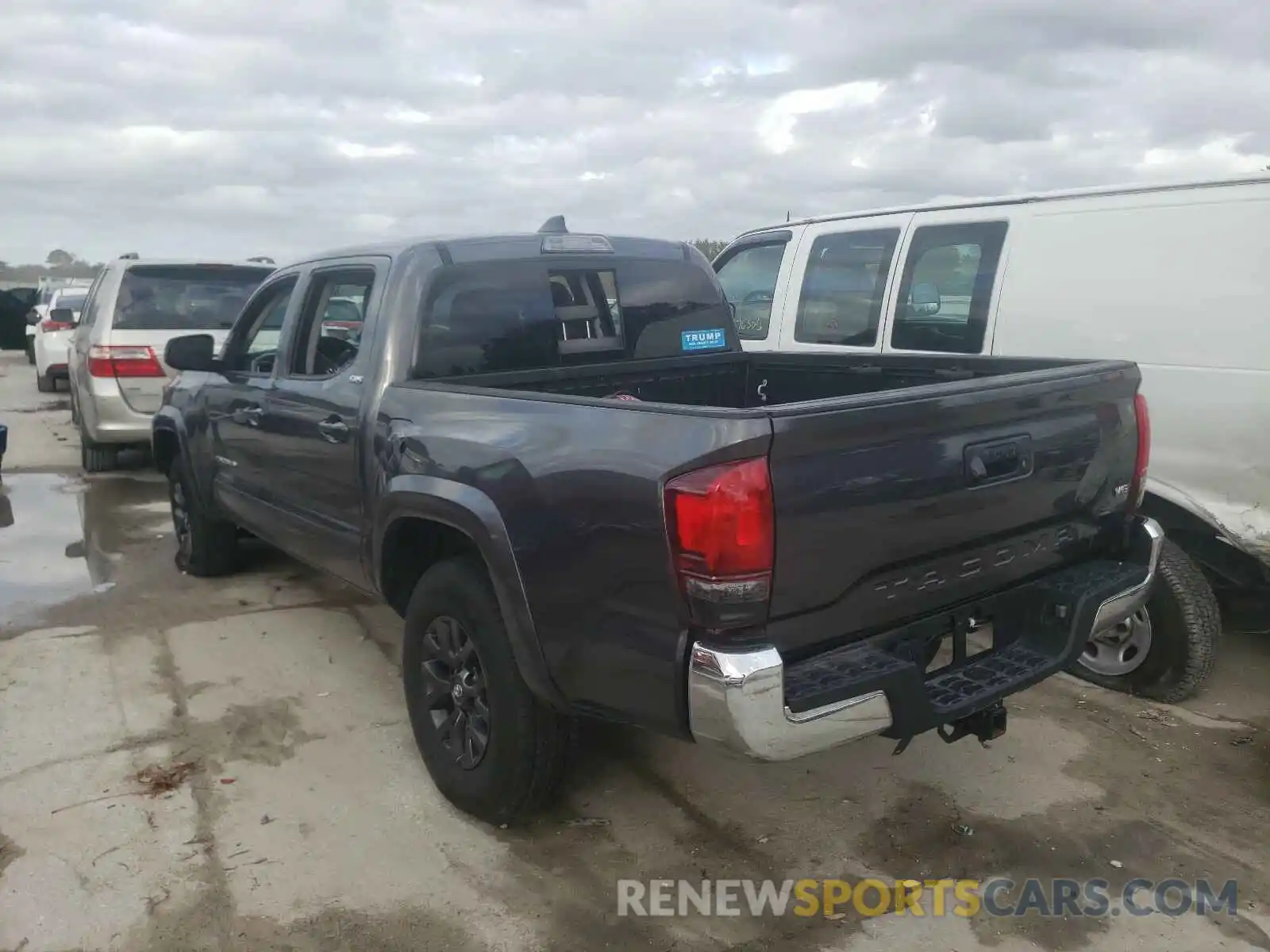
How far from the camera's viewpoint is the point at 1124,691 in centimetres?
450

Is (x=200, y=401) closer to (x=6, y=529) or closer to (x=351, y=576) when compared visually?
(x=351, y=576)

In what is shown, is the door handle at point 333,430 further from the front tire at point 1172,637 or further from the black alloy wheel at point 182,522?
the front tire at point 1172,637

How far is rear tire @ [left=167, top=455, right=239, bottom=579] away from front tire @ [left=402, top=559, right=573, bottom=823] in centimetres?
272

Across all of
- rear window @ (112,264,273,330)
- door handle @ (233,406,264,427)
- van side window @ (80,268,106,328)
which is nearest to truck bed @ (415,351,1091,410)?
door handle @ (233,406,264,427)

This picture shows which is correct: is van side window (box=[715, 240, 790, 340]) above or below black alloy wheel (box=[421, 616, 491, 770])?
above

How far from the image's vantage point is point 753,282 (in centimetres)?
664

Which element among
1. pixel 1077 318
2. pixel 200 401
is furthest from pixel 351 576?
pixel 1077 318

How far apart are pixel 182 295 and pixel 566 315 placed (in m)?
5.67

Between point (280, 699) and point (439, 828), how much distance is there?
4.45 ft

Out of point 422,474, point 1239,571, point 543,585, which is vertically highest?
point 422,474

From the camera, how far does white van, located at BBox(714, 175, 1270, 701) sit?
398 centimetres

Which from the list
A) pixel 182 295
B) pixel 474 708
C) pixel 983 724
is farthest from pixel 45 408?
pixel 983 724

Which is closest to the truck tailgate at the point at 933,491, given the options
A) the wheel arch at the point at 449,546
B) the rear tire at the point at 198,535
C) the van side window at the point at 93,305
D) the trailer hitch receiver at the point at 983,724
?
the trailer hitch receiver at the point at 983,724

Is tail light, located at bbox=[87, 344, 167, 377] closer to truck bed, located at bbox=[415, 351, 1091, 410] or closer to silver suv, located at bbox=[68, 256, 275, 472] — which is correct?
silver suv, located at bbox=[68, 256, 275, 472]
